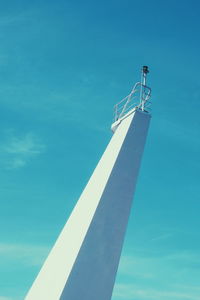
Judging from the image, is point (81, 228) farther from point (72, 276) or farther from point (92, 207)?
point (72, 276)

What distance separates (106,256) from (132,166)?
2.88 m

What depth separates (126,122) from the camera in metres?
12.5

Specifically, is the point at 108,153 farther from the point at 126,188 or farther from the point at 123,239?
the point at 123,239

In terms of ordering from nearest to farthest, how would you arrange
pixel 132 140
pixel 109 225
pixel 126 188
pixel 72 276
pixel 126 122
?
pixel 72 276 → pixel 109 225 → pixel 126 188 → pixel 132 140 → pixel 126 122

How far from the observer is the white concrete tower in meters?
9.12

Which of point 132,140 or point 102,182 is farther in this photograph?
point 132,140

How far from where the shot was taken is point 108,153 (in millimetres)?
12227

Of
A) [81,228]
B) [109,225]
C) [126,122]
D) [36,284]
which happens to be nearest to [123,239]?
[109,225]

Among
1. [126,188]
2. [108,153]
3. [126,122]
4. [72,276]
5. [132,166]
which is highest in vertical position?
[126,122]

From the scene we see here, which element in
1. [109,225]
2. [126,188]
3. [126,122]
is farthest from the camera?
[126,122]

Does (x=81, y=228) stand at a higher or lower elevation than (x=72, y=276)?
higher

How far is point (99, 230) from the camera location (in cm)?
977

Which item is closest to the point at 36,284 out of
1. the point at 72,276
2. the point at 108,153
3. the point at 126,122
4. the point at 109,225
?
the point at 72,276

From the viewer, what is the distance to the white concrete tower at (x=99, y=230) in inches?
359
